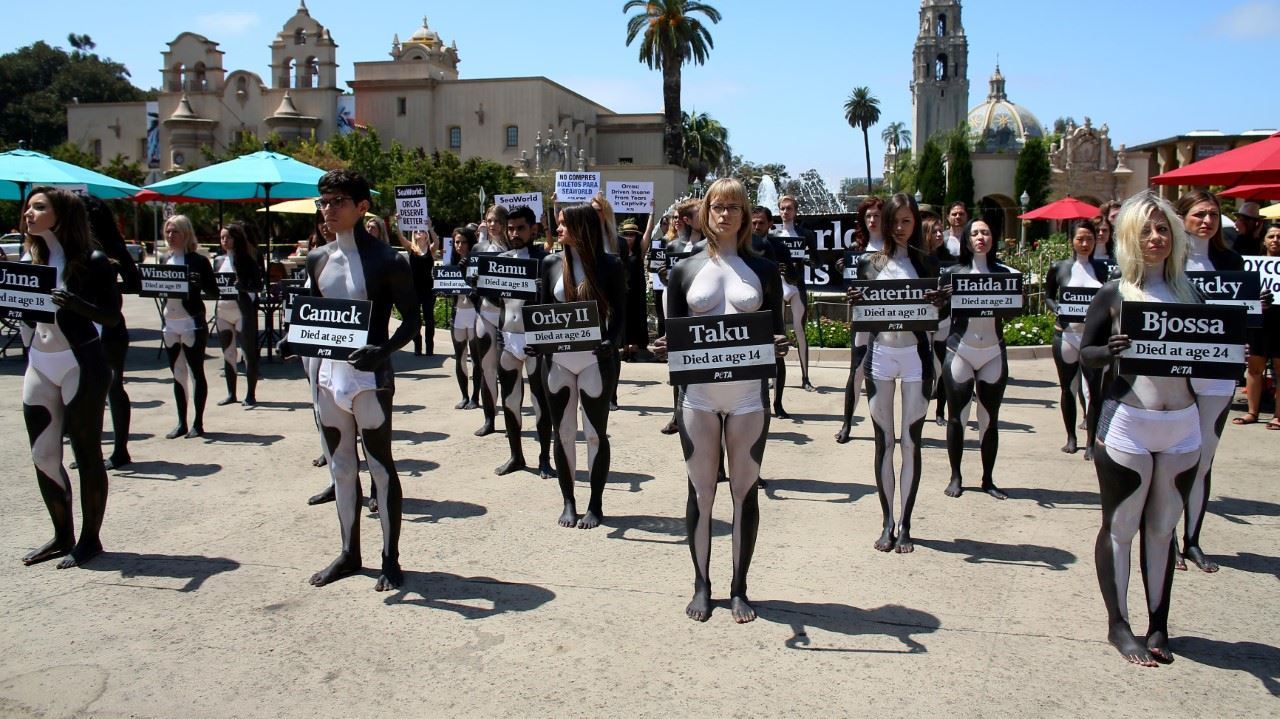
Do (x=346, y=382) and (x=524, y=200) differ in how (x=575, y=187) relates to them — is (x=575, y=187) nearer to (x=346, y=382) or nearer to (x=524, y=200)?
(x=524, y=200)

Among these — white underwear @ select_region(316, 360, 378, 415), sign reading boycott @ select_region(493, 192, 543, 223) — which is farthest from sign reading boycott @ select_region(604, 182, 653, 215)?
white underwear @ select_region(316, 360, 378, 415)

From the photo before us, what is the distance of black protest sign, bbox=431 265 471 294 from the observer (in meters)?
12.2

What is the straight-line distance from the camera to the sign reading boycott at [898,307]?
6344 millimetres

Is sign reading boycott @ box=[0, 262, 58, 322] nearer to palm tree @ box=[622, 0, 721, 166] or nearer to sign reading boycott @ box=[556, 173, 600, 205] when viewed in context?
sign reading boycott @ box=[556, 173, 600, 205]

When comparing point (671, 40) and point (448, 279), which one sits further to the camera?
point (671, 40)

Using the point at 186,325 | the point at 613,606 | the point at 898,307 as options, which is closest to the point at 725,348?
the point at 613,606

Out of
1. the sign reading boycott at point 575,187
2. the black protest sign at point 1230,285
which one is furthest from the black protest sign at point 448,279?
the black protest sign at point 1230,285

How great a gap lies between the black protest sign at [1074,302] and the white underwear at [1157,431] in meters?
4.04

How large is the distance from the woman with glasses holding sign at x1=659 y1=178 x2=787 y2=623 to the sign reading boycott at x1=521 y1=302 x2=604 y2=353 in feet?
5.06

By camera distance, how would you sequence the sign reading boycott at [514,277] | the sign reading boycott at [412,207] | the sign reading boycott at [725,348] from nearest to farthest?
the sign reading boycott at [725,348]
the sign reading boycott at [514,277]
the sign reading boycott at [412,207]

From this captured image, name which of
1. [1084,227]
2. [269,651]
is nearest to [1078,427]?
[1084,227]

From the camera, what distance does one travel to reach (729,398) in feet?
16.7

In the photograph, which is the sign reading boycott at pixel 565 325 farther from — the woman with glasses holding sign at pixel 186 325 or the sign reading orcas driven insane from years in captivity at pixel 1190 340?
the woman with glasses holding sign at pixel 186 325

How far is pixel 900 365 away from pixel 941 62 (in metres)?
130
